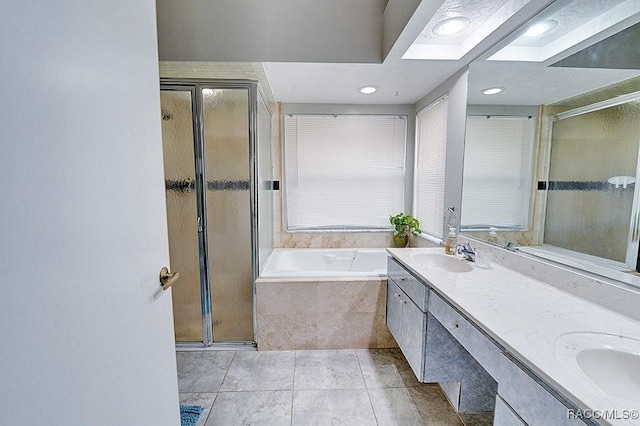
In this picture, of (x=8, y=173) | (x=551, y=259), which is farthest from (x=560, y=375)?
(x=8, y=173)

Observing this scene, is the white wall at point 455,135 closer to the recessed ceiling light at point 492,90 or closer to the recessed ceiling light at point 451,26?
the recessed ceiling light at point 492,90

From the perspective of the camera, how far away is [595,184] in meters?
1.10

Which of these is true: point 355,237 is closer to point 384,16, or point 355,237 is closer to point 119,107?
point 384,16

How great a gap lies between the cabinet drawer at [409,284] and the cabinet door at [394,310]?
66 mm

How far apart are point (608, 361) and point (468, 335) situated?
394 mm

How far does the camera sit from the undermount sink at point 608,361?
76cm

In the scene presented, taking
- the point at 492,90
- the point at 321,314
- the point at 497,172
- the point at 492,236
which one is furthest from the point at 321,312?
the point at 492,90

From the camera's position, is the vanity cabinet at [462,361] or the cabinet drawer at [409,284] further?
the cabinet drawer at [409,284]

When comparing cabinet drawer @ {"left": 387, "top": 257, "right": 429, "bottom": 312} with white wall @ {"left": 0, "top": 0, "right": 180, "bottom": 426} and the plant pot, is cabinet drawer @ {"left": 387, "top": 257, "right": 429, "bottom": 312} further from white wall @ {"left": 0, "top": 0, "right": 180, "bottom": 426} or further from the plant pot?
white wall @ {"left": 0, "top": 0, "right": 180, "bottom": 426}

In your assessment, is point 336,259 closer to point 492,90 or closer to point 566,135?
point 492,90

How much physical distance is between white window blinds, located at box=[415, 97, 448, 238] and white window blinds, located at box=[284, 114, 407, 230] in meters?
0.22

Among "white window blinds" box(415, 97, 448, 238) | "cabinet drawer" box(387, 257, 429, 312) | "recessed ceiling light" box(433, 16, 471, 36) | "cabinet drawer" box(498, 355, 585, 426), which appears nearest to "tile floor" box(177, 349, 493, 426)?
"cabinet drawer" box(387, 257, 429, 312)

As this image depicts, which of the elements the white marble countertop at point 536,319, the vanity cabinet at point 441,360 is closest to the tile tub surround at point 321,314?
the vanity cabinet at point 441,360

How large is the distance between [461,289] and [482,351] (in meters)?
0.32
